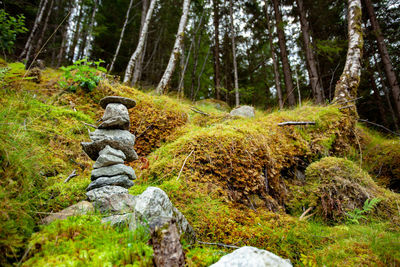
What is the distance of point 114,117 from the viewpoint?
2.70 metres

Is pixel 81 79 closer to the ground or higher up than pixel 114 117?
higher up

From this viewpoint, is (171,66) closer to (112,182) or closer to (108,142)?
(108,142)

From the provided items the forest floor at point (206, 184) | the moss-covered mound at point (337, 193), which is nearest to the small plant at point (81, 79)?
the forest floor at point (206, 184)

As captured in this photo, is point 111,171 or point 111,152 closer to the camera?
point 111,171

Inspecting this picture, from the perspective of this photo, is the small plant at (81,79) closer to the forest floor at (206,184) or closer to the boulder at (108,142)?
the forest floor at (206,184)

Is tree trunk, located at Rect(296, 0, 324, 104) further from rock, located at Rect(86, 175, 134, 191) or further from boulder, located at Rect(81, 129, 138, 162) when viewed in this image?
rock, located at Rect(86, 175, 134, 191)

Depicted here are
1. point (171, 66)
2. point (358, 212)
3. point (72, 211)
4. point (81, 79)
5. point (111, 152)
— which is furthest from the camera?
point (171, 66)

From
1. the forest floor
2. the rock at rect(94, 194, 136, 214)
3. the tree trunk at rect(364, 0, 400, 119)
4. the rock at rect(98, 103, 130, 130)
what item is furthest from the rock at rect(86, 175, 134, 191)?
the tree trunk at rect(364, 0, 400, 119)

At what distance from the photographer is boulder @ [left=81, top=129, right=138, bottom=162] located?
2.55 metres

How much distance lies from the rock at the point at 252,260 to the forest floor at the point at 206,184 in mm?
319

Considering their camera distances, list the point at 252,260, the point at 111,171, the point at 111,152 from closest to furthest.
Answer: the point at 252,260 < the point at 111,171 < the point at 111,152

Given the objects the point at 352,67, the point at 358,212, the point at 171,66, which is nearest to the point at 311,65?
the point at 352,67

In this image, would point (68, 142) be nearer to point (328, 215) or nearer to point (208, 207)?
point (208, 207)

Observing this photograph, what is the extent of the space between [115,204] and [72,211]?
369 millimetres
